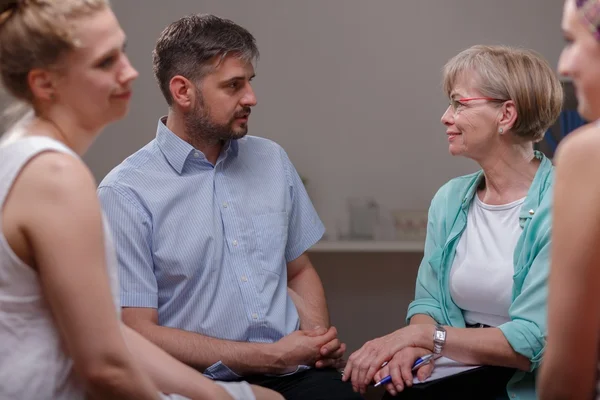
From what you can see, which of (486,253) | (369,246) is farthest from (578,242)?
(369,246)

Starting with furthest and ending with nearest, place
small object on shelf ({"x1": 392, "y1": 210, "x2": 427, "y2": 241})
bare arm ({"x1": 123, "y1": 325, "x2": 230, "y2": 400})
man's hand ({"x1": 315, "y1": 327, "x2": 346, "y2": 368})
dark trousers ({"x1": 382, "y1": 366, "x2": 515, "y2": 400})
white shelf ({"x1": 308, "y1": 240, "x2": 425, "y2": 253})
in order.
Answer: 1. small object on shelf ({"x1": 392, "y1": 210, "x2": 427, "y2": 241})
2. white shelf ({"x1": 308, "y1": 240, "x2": 425, "y2": 253})
3. man's hand ({"x1": 315, "y1": 327, "x2": 346, "y2": 368})
4. dark trousers ({"x1": 382, "y1": 366, "x2": 515, "y2": 400})
5. bare arm ({"x1": 123, "y1": 325, "x2": 230, "y2": 400})

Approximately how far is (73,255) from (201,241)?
105 cm

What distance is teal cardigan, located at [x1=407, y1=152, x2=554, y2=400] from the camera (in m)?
2.12

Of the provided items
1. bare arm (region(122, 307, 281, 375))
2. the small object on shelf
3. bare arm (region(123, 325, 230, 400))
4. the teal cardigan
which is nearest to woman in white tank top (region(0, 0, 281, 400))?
bare arm (region(123, 325, 230, 400))

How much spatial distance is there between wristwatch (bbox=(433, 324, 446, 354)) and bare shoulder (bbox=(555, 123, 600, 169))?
107cm

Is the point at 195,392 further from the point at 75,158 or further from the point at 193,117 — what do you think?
the point at 193,117

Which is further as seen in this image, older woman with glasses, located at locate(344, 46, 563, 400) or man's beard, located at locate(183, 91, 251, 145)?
man's beard, located at locate(183, 91, 251, 145)

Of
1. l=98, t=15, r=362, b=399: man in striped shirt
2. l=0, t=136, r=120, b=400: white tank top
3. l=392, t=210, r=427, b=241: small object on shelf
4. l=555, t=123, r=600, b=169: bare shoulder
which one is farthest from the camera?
l=392, t=210, r=427, b=241: small object on shelf

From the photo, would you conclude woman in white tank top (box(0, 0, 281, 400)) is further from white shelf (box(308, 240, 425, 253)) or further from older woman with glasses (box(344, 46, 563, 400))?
white shelf (box(308, 240, 425, 253))

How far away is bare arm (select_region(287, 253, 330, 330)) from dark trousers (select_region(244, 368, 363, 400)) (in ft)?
0.62

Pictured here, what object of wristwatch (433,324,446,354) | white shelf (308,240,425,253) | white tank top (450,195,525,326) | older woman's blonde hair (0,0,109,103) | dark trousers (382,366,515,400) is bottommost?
white shelf (308,240,425,253)

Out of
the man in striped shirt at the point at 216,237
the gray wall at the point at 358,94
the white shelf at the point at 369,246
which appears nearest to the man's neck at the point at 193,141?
the man in striped shirt at the point at 216,237

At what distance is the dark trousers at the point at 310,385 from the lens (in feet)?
7.18

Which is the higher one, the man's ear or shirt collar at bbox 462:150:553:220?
the man's ear
